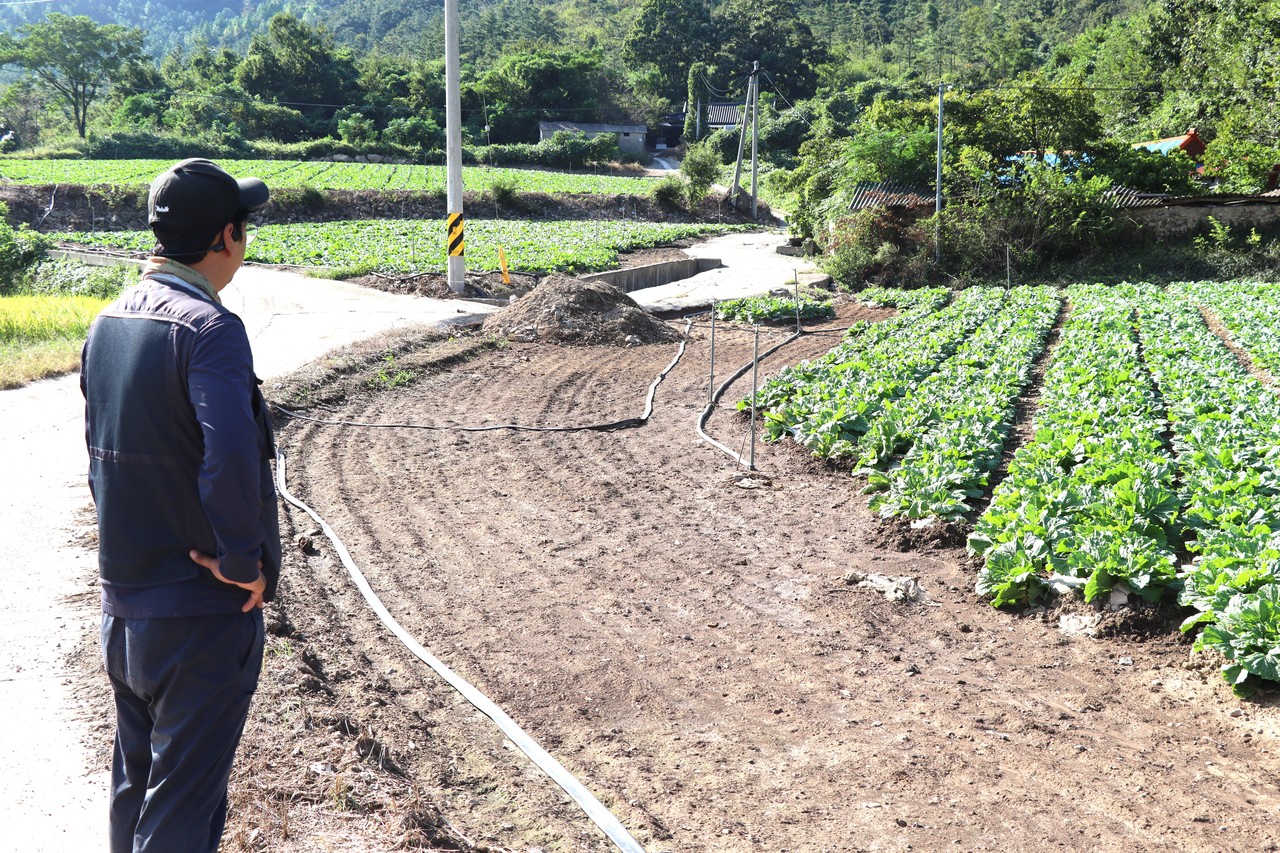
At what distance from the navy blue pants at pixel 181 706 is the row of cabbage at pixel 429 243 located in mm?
21337

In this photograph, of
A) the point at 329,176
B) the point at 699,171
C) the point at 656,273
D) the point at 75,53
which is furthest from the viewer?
the point at 75,53

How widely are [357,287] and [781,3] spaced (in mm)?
81447

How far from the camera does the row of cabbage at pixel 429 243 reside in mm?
26000

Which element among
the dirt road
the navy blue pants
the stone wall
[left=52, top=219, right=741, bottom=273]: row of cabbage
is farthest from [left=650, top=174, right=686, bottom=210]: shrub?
the navy blue pants

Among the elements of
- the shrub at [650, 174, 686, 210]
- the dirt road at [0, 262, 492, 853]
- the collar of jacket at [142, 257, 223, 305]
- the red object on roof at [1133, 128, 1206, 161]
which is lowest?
the dirt road at [0, 262, 492, 853]

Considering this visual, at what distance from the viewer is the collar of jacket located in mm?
2672

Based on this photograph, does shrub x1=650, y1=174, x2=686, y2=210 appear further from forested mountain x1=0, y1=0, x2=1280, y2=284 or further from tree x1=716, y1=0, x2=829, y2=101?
tree x1=716, y1=0, x2=829, y2=101

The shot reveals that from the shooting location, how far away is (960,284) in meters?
26.1

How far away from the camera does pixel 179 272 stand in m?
2.68

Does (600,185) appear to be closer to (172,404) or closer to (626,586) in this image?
(626,586)

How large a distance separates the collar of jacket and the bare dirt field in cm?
199

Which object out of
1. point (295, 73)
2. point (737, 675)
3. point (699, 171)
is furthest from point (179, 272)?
point (295, 73)

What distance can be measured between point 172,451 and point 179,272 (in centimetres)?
54

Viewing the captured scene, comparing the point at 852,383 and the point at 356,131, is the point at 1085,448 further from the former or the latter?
the point at 356,131
